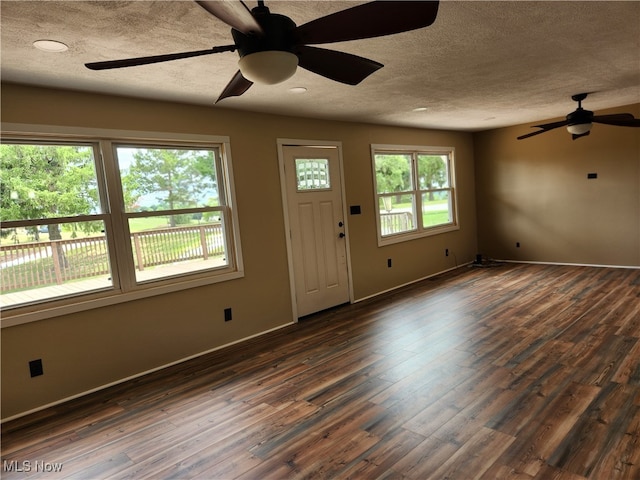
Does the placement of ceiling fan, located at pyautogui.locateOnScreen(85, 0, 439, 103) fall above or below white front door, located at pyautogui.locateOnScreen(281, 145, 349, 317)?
above

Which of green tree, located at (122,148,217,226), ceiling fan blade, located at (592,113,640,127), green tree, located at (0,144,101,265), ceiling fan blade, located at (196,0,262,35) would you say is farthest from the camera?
ceiling fan blade, located at (592,113,640,127)

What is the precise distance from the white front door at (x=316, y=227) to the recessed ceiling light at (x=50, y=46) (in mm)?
2467

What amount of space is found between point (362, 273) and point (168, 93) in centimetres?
331

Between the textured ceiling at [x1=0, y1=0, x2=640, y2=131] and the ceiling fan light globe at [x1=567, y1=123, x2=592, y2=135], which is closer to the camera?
the textured ceiling at [x1=0, y1=0, x2=640, y2=131]

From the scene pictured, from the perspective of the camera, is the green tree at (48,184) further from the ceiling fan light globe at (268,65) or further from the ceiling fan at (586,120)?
the ceiling fan at (586,120)

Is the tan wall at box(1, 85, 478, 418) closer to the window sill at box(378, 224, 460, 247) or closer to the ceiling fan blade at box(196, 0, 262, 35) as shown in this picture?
the window sill at box(378, 224, 460, 247)

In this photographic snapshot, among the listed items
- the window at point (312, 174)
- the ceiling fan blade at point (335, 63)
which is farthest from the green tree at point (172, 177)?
the ceiling fan blade at point (335, 63)

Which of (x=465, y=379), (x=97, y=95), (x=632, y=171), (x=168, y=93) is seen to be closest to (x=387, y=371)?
(x=465, y=379)

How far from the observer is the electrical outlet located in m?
2.90

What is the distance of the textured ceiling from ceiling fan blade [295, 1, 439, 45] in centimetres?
57

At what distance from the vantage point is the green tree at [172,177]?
137 inches

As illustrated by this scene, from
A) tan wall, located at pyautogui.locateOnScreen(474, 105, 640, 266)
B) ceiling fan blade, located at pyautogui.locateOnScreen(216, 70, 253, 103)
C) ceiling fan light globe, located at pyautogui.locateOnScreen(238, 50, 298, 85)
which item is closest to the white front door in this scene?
ceiling fan blade, located at pyautogui.locateOnScreen(216, 70, 253, 103)

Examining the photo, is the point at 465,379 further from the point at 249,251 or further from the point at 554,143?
the point at 554,143

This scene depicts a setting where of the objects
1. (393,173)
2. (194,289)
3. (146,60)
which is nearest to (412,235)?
(393,173)
